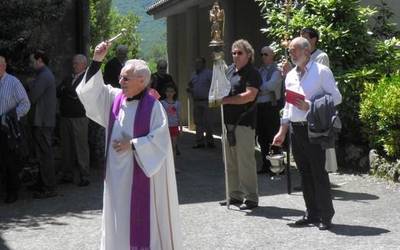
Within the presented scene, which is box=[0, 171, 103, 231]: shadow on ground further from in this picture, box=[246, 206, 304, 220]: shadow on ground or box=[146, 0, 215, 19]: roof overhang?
box=[146, 0, 215, 19]: roof overhang

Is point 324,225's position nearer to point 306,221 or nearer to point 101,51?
point 306,221

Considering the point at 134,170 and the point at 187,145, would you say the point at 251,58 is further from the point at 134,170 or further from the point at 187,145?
the point at 187,145

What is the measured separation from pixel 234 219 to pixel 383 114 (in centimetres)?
308

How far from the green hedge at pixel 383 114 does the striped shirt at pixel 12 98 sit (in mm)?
4545

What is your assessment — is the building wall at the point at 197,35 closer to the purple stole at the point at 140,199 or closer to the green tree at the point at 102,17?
the purple stole at the point at 140,199

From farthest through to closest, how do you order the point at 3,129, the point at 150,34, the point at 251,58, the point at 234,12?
the point at 150,34 → the point at 234,12 → the point at 3,129 → the point at 251,58

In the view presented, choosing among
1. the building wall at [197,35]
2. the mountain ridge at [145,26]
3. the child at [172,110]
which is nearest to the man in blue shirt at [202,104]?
the building wall at [197,35]

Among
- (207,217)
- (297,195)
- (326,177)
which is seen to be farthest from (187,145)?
(326,177)

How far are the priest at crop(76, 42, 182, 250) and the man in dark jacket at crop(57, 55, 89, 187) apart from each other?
446 centimetres

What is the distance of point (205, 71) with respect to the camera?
14.8 m

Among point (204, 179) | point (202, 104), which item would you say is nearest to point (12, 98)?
point (204, 179)

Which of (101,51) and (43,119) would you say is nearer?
(101,51)

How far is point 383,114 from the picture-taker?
10117 millimetres

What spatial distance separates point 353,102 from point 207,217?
12.0 ft
